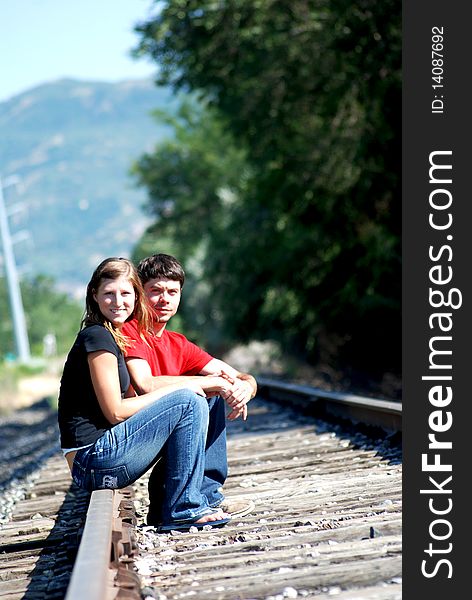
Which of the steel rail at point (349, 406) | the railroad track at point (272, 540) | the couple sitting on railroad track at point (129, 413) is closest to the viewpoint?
the railroad track at point (272, 540)

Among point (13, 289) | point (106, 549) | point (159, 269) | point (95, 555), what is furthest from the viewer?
point (13, 289)

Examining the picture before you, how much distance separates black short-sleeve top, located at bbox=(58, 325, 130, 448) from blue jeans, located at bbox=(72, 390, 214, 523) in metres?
0.07

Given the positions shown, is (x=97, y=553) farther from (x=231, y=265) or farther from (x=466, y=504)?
(x=231, y=265)

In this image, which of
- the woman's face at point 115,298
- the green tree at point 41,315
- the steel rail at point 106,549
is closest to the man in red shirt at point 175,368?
the woman's face at point 115,298

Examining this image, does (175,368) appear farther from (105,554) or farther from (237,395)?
(105,554)

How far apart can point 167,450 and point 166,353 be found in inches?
23.2

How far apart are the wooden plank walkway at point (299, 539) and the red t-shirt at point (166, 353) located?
31.0 inches

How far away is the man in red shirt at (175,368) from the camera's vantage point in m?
4.71

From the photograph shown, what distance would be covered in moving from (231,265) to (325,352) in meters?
5.74

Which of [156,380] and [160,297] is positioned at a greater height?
[160,297]

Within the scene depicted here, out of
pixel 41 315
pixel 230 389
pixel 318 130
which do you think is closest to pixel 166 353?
pixel 230 389

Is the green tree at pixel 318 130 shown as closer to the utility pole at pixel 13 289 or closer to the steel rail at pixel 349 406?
the steel rail at pixel 349 406

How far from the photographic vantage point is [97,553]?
340 cm

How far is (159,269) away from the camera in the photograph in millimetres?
4805
